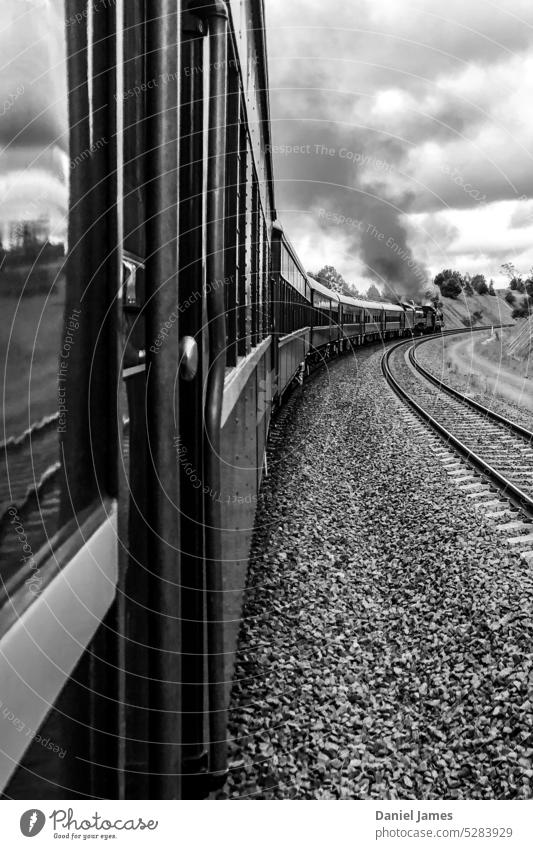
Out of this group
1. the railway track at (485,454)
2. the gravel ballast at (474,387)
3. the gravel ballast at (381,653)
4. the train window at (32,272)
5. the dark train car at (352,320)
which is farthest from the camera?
the dark train car at (352,320)

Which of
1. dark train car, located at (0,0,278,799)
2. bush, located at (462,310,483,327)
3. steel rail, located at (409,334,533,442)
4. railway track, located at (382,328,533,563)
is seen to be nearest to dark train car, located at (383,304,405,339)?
steel rail, located at (409,334,533,442)

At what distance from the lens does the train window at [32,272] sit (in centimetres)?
98

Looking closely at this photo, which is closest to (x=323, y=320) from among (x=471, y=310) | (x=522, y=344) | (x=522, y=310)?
(x=522, y=344)

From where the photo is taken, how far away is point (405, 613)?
4832 mm

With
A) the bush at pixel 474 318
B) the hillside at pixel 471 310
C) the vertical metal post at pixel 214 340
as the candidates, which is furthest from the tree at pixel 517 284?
the bush at pixel 474 318

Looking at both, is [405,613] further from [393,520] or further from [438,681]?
[393,520]

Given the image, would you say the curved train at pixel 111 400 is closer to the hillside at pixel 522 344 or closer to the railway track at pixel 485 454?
the railway track at pixel 485 454

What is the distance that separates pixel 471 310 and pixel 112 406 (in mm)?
90739

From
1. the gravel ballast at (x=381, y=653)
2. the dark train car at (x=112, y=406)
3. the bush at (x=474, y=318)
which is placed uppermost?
the bush at (x=474, y=318)

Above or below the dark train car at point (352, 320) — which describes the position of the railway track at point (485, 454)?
below

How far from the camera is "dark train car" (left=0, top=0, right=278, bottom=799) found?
104 cm

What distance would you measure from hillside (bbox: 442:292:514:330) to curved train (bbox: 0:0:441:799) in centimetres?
7843

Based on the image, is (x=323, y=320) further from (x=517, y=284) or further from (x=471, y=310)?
(x=471, y=310)
